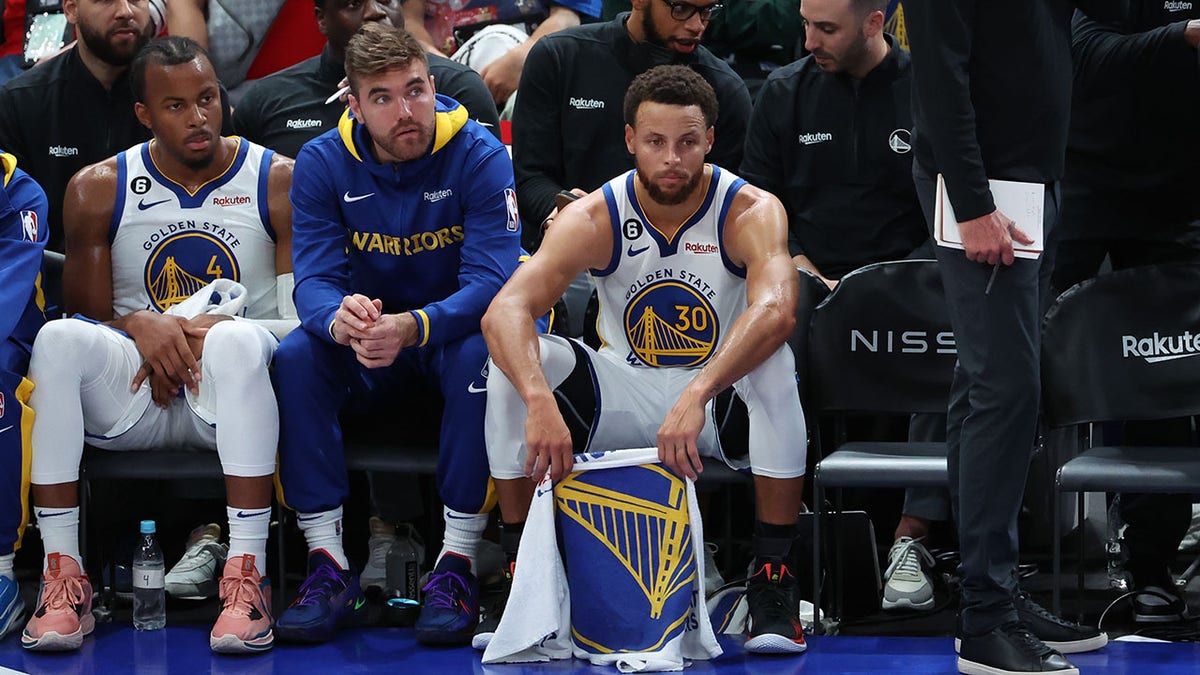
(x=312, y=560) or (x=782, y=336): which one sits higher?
(x=782, y=336)

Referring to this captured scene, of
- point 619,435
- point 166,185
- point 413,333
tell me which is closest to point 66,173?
point 166,185

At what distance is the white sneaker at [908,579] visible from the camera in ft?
13.9

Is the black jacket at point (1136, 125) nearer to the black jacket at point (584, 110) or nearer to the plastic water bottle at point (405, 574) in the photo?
the black jacket at point (584, 110)

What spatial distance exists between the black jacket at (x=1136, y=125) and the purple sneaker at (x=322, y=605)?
244 centimetres

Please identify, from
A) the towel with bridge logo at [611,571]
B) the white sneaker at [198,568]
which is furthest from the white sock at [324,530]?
the towel with bridge logo at [611,571]

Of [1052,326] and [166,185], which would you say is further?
[166,185]

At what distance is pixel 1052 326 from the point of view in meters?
4.19

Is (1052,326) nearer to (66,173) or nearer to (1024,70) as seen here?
(1024,70)

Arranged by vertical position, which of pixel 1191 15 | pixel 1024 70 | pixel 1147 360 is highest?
pixel 1191 15

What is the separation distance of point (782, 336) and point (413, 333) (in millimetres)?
1030

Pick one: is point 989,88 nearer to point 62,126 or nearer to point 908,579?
point 908,579

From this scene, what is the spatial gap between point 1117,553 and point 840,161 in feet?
4.92

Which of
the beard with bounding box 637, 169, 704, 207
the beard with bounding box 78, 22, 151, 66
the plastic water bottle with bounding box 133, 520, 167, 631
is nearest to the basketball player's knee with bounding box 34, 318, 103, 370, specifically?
the plastic water bottle with bounding box 133, 520, 167, 631

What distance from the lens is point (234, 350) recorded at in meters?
4.10
